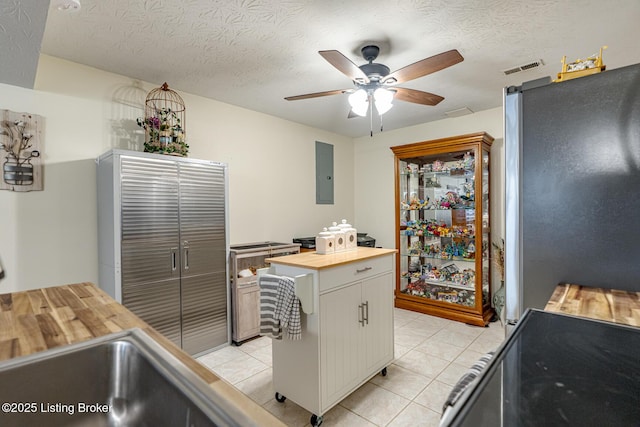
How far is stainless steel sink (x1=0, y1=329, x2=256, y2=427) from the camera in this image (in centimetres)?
65

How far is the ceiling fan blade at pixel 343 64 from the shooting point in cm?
188

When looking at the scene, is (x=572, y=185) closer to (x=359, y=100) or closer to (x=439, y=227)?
(x=359, y=100)

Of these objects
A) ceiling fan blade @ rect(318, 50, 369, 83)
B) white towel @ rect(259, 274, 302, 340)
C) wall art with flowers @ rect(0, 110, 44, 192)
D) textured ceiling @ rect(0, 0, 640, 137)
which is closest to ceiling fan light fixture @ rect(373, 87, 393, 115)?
ceiling fan blade @ rect(318, 50, 369, 83)

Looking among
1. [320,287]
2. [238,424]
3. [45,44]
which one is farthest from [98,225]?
[238,424]

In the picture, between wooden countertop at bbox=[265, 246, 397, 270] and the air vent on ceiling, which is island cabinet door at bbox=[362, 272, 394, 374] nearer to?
wooden countertop at bbox=[265, 246, 397, 270]

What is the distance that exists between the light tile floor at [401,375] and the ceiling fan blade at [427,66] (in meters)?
2.29

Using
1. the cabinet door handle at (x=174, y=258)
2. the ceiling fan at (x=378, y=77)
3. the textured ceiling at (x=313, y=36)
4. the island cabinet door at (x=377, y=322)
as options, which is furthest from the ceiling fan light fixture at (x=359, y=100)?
the cabinet door handle at (x=174, y=258)

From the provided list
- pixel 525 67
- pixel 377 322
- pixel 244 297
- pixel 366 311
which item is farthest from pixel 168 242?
pixel 525 67

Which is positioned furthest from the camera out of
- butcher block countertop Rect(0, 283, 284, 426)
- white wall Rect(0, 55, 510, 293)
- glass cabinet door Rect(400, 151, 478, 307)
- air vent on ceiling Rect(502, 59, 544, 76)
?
glass cabinet door Rect(400, 151, 478, 307)

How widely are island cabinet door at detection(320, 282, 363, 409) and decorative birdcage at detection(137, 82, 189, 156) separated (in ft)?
6.42

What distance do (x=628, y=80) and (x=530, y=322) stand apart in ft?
3.01

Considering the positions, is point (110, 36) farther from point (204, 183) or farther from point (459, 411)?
point (459, 411)

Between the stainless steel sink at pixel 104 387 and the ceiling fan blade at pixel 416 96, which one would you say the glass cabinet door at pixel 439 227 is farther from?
the stainless steel sink at pixel 104 387

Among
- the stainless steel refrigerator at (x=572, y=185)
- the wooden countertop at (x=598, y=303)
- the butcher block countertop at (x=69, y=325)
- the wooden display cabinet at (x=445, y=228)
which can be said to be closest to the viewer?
the butcher block countertop at (x=69, y=325)
